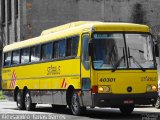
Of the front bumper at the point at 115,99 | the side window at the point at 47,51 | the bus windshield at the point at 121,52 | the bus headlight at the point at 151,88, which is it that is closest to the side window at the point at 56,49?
the side window at the point at 47,51

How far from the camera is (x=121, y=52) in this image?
19500 mm

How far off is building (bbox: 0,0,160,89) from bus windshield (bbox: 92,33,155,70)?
32.1m

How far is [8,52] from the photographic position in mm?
29906

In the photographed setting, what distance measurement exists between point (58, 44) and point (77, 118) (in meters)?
4.11

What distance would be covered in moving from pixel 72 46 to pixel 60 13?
33857 millimetres

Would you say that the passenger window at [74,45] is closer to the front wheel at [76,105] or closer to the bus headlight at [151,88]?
the front wheel at [76,105]

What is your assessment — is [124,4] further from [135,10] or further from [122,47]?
[122,47]

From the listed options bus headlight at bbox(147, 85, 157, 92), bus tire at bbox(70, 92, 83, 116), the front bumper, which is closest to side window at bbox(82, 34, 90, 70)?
the front bumper

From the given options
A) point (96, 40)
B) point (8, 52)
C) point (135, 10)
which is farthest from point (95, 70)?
point (135, 10)

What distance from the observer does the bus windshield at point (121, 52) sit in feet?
63.4

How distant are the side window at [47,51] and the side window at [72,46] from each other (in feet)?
6.25

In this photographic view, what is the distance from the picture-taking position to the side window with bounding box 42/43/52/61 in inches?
919

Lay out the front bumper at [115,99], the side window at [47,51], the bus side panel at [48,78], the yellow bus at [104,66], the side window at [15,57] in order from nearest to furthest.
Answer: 1. the front bumper at [115,99]
2. the yellow bus at [104,66]
3. the bus side panel at [48,78]
4. the side window at [47,51]
5. the side window at [15,57]

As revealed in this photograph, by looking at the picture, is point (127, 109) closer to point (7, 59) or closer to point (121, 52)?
point (121, 52)
